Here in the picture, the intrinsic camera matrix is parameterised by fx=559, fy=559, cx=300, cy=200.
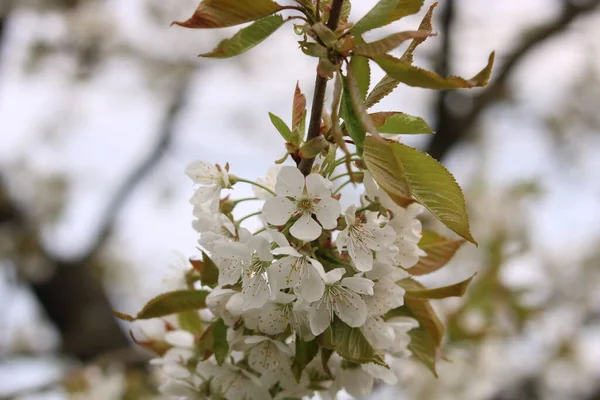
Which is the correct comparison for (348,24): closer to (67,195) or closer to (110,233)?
(110,233)

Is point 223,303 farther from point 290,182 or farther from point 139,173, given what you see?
point 139,173

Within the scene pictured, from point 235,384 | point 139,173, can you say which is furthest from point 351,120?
point 139,173

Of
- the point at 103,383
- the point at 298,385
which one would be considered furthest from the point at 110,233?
the point at 298,385

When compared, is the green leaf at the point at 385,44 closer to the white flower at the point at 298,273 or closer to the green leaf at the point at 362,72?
the green leaf at the point at 362,72

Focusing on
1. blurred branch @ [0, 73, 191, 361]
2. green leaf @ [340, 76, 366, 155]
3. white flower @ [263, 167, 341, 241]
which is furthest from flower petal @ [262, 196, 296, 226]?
blurred branch @ [0, 73, 191, 361]

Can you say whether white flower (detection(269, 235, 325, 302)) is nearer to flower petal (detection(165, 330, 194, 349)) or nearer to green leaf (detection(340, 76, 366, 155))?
green leaf (detection(340, 76, 366, 155))
